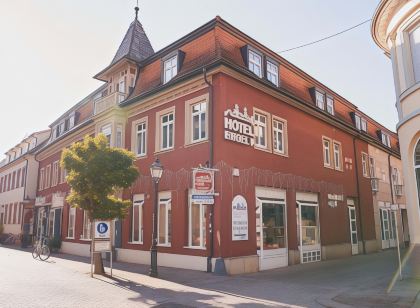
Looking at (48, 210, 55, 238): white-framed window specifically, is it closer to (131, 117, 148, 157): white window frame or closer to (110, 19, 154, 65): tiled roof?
(131, 117, 148, 157): white window frame

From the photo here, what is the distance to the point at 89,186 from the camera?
12.7m

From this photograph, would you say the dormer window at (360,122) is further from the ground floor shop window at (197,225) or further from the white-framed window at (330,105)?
the ground floor shop window at (197,225)

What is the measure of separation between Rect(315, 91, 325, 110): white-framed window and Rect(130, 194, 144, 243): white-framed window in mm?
10385

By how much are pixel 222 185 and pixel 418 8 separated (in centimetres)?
790

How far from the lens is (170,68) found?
55.5ft

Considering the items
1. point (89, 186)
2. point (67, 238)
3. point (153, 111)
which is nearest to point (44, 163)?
point (67, 238)

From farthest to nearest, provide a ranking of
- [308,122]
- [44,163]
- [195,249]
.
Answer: [44,163] → [308,122] → [195,249]

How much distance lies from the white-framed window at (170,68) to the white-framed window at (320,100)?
809 cm

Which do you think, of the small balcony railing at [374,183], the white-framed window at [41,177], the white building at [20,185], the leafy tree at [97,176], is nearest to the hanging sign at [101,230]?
the leafy tree at [97,176]

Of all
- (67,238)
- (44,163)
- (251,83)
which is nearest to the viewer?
(251,83)

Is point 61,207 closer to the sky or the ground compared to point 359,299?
closer to the sky

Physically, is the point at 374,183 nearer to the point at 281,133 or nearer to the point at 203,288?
the point at 281,133

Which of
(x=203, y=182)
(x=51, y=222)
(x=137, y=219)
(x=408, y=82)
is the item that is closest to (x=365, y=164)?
(x=408, y=82)

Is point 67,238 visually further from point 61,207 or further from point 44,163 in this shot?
point 44,163
